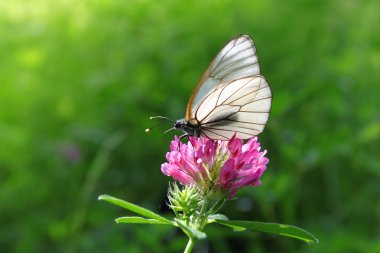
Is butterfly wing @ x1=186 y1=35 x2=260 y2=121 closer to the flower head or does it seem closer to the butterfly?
the butterfly

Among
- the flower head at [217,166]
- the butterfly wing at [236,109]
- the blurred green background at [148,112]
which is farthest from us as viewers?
the blurred green background at [148,112]

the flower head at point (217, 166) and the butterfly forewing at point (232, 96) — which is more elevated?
the butterfly forewing at point (232, 96)

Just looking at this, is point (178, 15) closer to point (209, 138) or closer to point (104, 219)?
point (104, 219)

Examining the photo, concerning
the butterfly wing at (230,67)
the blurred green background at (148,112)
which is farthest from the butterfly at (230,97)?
the blurred green background at (148,112)

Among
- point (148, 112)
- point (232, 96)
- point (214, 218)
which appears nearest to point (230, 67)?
point (232, 96)

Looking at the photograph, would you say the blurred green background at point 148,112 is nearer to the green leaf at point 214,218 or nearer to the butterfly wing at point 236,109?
the butterfly wing at point 236,109

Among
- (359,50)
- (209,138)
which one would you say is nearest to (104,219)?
(209,138)
